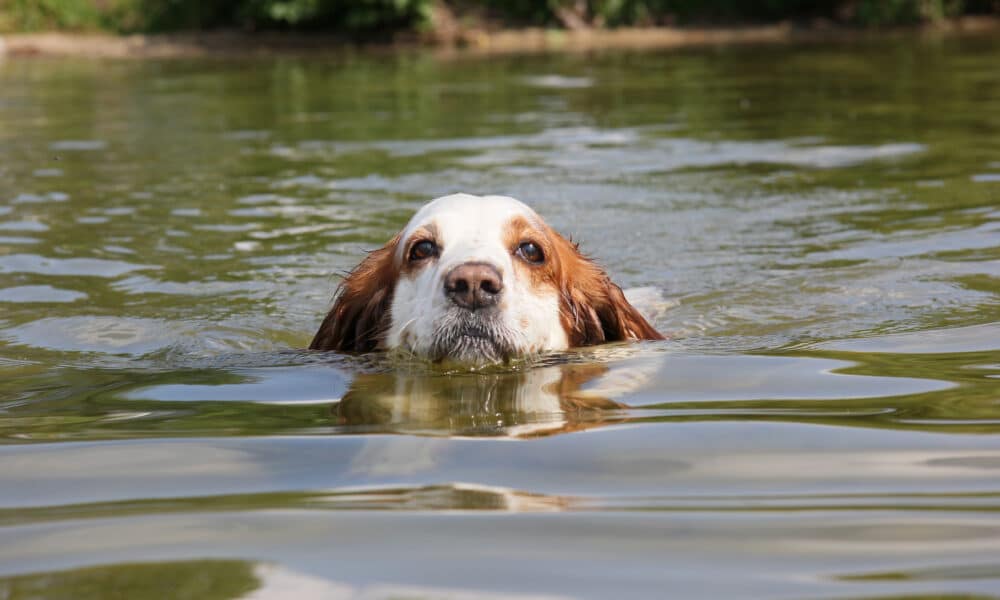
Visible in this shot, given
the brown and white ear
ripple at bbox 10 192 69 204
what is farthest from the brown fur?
ripple at bbox 10 192 69 204

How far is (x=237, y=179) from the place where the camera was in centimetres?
992

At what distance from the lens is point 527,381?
430 centimetres

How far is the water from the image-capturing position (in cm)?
255

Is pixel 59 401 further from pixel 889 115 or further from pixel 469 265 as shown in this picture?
pixel 889 115

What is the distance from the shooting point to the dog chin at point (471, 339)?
14.4 ft

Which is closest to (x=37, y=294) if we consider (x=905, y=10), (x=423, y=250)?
(x=423, y=250)

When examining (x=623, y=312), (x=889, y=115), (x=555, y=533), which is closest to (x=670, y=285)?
(x=623, y=312)

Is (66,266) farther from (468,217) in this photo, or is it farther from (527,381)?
(527,381)

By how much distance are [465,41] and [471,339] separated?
21306mm

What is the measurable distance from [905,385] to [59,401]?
2.55 meters

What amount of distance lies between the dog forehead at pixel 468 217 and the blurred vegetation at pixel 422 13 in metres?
20.0

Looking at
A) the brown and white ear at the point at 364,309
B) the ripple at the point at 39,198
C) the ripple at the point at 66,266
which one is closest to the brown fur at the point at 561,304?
the brown and white ear at the point at 364,309

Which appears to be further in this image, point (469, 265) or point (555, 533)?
point (469, 265)

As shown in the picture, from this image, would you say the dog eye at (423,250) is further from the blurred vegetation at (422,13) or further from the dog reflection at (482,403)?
the blurred vegetation at (422,13)
